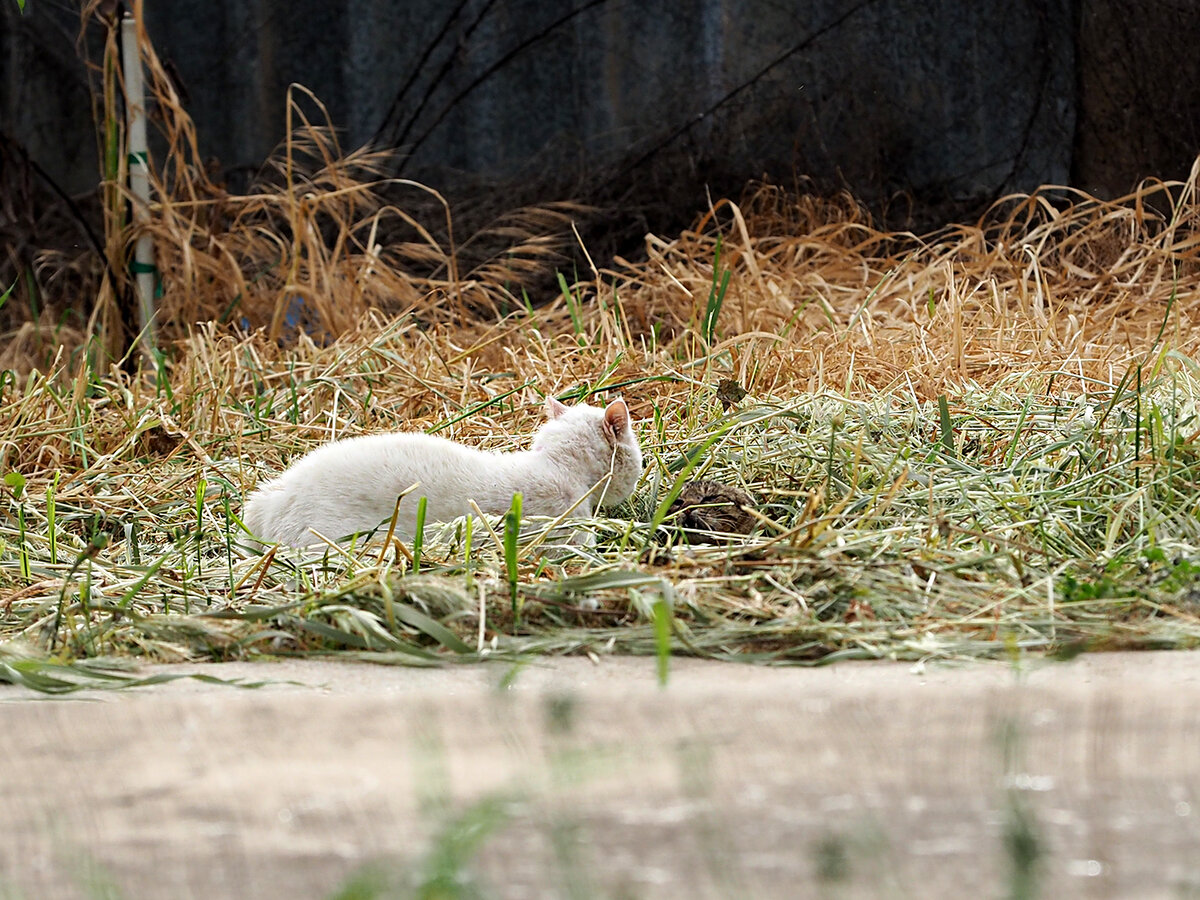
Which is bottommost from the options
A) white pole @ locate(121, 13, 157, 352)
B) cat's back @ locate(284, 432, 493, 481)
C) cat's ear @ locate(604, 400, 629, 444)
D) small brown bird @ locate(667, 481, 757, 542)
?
small brown bird @ locate(667, 481, 757, 542)

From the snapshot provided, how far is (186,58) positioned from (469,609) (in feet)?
16.3

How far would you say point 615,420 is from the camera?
263cm

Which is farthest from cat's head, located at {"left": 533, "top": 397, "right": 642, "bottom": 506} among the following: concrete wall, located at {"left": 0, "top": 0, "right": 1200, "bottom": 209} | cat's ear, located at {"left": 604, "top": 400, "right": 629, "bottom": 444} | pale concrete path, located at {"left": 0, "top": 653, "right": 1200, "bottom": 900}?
concrete wall, located at {"left": 0, "top": 0, "right": 1200, "bottom": 209}

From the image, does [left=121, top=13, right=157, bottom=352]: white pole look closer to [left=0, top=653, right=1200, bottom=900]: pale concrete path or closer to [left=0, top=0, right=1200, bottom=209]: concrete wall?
[left=0, top=0, right=1200, bottom=209]: concrete wall

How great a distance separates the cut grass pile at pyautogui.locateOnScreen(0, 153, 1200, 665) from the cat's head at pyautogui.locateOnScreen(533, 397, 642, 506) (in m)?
0.08

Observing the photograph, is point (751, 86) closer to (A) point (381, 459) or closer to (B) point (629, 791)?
(A) point (381, 459)

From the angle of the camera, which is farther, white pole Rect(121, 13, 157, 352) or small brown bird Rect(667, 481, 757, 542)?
white pole Rect(121, 13, 157, 352)

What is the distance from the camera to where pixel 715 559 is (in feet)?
6.49

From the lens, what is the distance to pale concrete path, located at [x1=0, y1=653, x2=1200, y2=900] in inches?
34.9

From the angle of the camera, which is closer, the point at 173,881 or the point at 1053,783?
the point at 173,881

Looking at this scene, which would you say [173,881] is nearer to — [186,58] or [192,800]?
[192,800]

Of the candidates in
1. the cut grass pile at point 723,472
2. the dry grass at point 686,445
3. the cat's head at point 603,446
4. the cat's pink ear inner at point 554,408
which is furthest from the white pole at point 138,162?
A: the cat's head at point 603,446

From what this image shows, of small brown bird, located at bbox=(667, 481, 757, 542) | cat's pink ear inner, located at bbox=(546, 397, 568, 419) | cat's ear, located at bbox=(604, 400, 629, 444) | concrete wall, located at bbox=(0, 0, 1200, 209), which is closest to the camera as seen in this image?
small brown bird, located at bbox=(667, 481, 757, 542)

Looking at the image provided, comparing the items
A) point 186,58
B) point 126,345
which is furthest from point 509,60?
point 126,345
